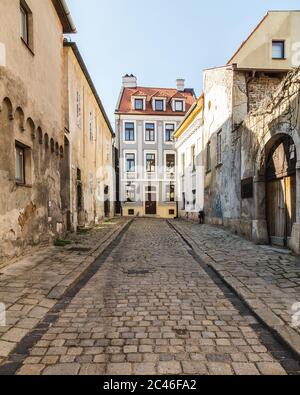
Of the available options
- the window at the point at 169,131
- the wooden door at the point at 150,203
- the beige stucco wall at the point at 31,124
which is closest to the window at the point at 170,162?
the window at the point at 169,131

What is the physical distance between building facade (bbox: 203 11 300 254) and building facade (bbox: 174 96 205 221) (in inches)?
65.7

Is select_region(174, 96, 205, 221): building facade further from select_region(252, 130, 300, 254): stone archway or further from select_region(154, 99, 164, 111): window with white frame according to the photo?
select_region(252, 130, 300, 254): stone archway

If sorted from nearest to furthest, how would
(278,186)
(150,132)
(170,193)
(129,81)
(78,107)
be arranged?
1. (278,186)
2. (78,107)
3. (170,193)
4. (150,132)
5. (129,81)

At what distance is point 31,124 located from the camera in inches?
313

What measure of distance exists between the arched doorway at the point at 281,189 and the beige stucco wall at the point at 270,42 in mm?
9903

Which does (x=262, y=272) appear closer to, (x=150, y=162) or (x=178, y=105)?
(x=150, y=162)

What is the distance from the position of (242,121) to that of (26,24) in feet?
25.5

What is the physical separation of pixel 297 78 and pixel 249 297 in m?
5.48

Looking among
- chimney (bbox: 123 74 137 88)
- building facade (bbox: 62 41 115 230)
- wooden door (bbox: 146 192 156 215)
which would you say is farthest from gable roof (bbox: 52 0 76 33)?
chimney (bbox: 123 74 137 88)

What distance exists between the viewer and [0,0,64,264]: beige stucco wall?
21.1ft

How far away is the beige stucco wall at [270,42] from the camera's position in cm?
1727

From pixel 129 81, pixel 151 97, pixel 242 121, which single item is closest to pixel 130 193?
pixel 151 97

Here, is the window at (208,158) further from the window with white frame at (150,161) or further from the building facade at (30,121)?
the window with white frame at (150,161)
